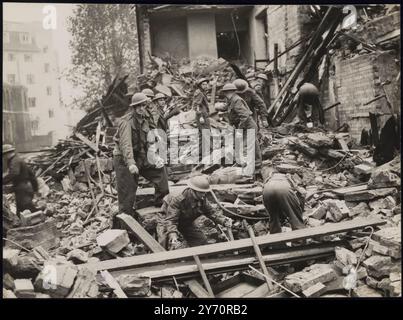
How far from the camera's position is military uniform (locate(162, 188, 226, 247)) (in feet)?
16.0

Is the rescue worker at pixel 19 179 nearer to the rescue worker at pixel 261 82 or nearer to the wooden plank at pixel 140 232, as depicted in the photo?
the wooden plank at pixel 140 232

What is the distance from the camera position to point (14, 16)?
511 centimetres

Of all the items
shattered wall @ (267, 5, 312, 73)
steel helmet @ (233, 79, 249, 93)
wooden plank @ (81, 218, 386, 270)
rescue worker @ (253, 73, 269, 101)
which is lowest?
wooden plank @ (81, 218, 386, 270)

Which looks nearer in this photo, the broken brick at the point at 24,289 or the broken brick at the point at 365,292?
→ the broken brick at the point at 24,289

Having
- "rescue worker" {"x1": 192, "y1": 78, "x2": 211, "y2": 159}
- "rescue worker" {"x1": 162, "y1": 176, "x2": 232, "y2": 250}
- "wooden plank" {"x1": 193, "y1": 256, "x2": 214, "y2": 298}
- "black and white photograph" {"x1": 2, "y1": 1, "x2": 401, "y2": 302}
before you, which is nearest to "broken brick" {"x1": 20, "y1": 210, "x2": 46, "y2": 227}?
"black and white photograph" {"x1": 2, "y1": 1, "x2": 401, "y2": 302}

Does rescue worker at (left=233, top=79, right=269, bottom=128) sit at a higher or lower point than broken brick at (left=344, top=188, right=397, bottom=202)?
higher

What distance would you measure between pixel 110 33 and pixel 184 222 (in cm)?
564

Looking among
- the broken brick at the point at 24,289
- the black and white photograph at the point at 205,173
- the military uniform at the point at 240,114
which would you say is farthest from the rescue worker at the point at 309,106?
the broken brick at the point at 24,289

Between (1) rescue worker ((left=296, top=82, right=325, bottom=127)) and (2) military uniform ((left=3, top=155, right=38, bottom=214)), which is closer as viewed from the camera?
(2) military uniform ((left=3, top=155, right=38, bottom=214))

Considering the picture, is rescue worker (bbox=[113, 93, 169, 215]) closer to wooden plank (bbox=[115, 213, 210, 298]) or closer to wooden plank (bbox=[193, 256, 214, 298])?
wooden plank (bbox=[115, 213, 210, 298])

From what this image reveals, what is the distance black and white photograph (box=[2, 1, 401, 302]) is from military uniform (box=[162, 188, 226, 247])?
19 millimetres

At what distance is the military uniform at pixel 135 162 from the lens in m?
5.62

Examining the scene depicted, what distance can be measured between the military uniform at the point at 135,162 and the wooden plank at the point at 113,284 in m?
1.45

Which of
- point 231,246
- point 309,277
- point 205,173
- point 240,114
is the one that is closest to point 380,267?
point 309,277
